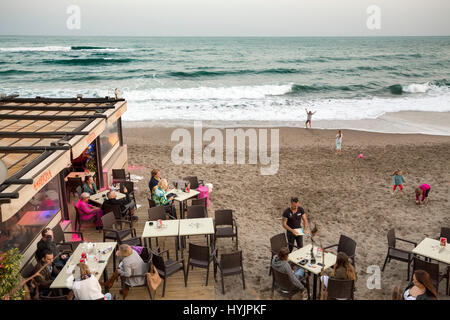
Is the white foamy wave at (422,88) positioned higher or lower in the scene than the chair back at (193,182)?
higher

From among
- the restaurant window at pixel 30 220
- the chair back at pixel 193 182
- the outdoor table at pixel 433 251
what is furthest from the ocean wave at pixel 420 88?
the restaurant window at pixel 30 220

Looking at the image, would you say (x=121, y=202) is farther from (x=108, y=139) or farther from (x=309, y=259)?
(x=309, y=259)

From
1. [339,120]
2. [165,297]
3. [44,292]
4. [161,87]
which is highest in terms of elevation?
[161,87]

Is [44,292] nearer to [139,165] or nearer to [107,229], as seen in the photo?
[107,229]

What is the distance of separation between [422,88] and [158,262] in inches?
1395

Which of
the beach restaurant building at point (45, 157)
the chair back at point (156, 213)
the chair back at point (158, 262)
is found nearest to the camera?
the beach restaurant building at point (45, 157)

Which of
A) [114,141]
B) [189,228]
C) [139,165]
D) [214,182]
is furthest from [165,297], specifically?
[139,165]

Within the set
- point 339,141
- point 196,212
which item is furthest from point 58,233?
point 339,141

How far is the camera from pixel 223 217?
336 inches

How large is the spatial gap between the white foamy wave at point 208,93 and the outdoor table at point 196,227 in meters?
22.5

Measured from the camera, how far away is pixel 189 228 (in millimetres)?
7676

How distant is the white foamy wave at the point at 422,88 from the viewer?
113 ft

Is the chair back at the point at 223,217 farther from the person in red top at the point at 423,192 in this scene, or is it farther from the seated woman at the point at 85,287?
the person in red top at the point at 423,192

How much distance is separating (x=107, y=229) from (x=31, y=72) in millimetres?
39438
